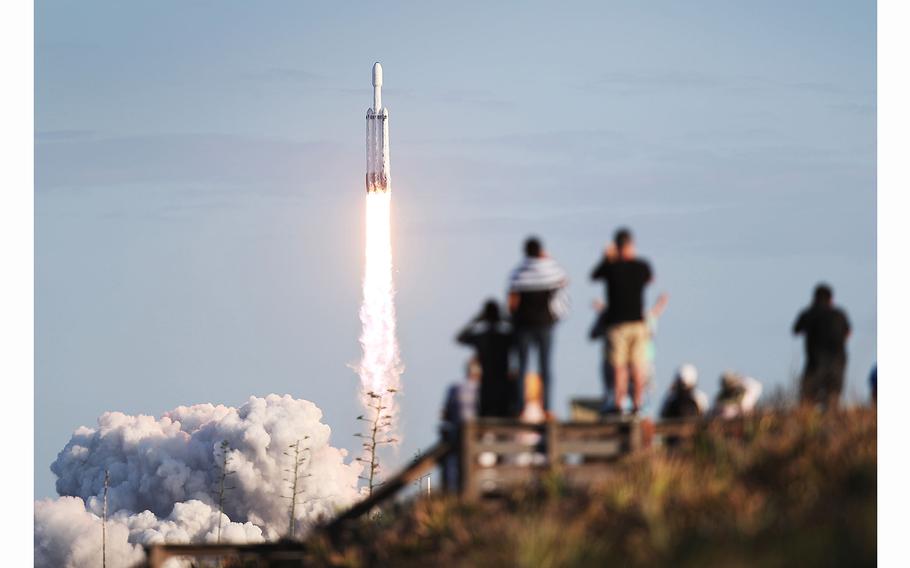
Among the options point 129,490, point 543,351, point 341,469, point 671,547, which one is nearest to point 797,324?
point 543,351

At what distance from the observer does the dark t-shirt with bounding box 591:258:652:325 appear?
2333cm

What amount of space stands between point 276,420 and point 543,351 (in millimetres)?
99111

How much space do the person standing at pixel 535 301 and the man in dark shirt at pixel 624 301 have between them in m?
0.72

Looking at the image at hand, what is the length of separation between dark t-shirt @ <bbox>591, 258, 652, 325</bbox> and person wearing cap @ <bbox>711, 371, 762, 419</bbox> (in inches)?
105

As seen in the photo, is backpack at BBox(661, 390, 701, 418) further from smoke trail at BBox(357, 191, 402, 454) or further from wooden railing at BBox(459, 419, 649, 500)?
smoke trail at BBox(357, 191, 402, 454)

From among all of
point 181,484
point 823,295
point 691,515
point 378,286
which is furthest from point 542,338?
point 181,484

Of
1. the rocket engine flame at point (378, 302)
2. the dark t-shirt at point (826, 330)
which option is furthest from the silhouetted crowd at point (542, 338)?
the rocket engine flame at point (378, 302)

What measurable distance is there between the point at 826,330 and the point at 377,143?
130ft

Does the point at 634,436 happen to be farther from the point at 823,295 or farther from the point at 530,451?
the point at 823,295

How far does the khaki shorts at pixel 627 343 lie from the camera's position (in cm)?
2362

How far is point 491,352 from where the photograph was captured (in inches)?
899

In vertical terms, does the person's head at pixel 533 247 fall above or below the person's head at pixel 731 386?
above

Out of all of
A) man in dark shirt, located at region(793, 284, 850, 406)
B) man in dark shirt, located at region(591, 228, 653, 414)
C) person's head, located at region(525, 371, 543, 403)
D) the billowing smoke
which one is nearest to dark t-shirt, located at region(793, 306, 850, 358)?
man in dark shirt, located at region(793, 284, 850, 406)

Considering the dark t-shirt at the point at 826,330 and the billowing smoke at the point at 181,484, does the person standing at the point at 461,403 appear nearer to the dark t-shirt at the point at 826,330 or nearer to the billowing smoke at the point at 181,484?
the dark t-shirt at the point at 826,330
